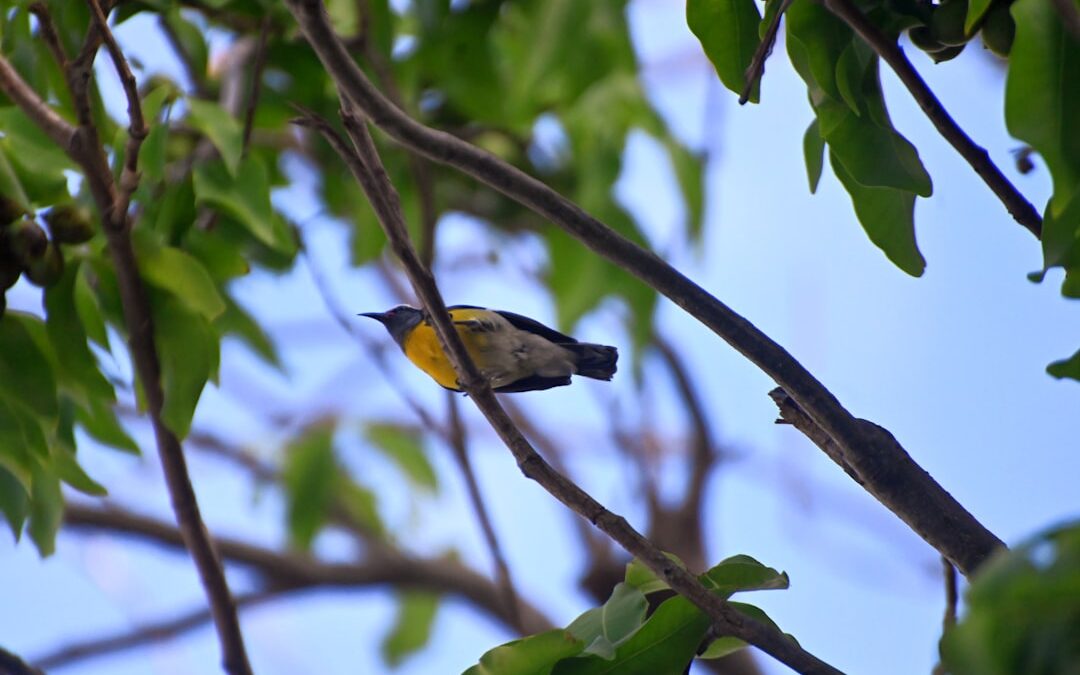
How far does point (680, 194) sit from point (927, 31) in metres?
2.94

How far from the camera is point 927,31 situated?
188 centimetres

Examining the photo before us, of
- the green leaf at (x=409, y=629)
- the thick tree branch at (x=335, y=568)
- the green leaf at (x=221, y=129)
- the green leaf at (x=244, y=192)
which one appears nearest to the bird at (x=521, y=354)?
the thick tree branch at (x=335, y=568)

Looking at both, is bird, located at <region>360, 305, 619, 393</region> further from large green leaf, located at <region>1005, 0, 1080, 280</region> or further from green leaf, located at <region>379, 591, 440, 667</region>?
green leaf, located at <region>379, 591, 440, 667</region>

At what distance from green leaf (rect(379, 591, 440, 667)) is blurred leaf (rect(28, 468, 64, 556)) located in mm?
3967

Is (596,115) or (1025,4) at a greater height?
(596,115)

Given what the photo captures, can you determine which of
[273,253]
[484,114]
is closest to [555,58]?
[484,114]

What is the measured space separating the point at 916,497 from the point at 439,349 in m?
Result: 2.58

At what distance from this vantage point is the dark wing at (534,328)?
400cm

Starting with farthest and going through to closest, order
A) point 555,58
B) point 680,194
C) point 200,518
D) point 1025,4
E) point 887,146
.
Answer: point 680,194 < point 555,58 < point 200,518 < point 887,146 < point 1025,4

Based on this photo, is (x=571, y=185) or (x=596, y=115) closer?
(x=596, y=115)

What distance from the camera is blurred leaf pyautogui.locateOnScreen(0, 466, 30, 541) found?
2404 mm

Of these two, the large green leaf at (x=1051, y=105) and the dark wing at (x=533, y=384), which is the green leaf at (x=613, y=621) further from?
the dark wing at (x=533, y=384)

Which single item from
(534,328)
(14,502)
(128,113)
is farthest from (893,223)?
(534,328)

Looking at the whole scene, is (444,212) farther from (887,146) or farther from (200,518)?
(887,146)
